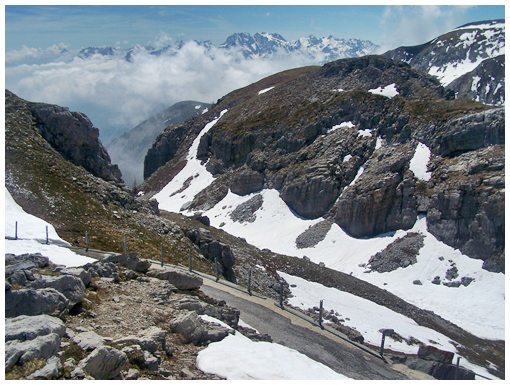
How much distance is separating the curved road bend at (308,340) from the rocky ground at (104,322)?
6.60 ft

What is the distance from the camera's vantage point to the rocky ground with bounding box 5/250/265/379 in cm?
1128

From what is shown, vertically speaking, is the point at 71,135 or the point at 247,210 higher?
the point at 71,135

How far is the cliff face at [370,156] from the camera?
205ft

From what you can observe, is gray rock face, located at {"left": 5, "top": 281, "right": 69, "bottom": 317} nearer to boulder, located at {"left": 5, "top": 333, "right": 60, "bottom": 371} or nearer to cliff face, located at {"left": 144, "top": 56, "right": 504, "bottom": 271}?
boulder, located at {"left": 5, "top": 333, "right": 60, "bottom": 371}

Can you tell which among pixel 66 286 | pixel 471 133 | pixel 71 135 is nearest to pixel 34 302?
pixel 66 286

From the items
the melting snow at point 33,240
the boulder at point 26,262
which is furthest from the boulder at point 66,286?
the melting snow at point 33,240

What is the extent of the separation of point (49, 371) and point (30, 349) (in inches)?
27.2

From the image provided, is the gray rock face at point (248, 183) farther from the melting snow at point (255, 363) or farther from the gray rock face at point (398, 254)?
the melting snow at point (255, 363)

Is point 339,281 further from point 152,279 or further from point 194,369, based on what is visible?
point 194,369

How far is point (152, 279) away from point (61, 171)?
2091 centimetres

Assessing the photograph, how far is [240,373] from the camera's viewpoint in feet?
42.2

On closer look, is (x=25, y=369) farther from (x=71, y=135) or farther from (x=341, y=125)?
(x=341, y=125)

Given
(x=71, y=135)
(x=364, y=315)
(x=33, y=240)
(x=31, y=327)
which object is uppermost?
(x=71, y=135)

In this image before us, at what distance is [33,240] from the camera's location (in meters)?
26.1
